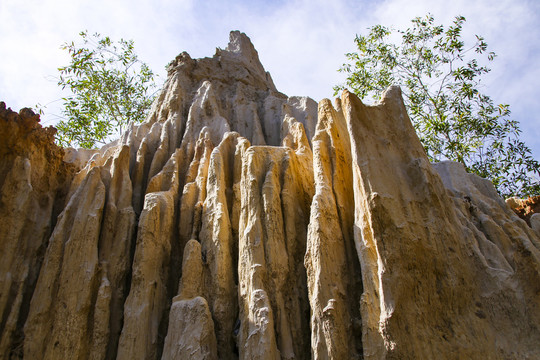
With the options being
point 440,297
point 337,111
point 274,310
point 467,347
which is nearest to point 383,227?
point 440,297

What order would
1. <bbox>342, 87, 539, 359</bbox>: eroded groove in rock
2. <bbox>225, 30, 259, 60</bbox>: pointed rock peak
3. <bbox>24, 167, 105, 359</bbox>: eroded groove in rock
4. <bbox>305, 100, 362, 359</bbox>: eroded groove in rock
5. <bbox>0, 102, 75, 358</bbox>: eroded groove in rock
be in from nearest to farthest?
<bbox>342, 87, 539, 359</bbox>: eroded groove in rock → <bbox>305, 100, 362, 359</bbox>: eroded groove in rock → <bbox>24, 167, 105, 359</bbox>: eroded groove in rock → <bbox>0, 102, 75, 358</bbox>: eroded groove in rock → <bbox>225, 30, 259, 60</bbox>: pointed rock peak

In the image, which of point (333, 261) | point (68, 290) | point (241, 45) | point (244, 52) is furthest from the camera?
point (241, 45)

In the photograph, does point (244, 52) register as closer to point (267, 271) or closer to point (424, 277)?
point (267, 271)

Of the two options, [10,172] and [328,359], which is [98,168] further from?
[328,359]

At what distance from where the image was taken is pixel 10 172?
9.88 meters

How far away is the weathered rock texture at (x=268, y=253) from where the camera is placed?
6180mm

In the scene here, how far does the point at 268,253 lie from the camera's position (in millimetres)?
8016

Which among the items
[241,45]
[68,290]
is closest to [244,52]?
[241,45]

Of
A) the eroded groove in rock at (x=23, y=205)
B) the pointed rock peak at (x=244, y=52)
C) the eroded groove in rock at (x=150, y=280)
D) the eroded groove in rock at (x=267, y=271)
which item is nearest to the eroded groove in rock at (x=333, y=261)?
the eroded groove in rock at (x=267, y=271)

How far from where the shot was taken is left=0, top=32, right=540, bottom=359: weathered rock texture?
618 centimetres

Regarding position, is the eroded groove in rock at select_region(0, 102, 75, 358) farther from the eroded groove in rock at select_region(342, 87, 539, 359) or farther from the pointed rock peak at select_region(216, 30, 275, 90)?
the pointed rock peak at select_region(216, 30, 275, 90)

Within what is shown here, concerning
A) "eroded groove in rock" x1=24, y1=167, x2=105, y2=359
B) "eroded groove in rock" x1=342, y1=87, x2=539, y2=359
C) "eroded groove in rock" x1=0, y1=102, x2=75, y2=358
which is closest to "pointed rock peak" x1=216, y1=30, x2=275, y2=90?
"eroded groove in rock" x1=0, y1=102, x2=75, y2=358

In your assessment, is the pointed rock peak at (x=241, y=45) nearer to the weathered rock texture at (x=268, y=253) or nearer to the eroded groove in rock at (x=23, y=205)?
the weathered rock texture at (x=268, y=253)

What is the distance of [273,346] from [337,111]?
5.56m
